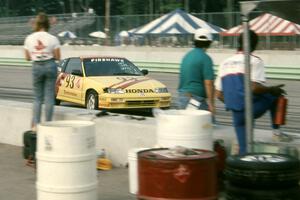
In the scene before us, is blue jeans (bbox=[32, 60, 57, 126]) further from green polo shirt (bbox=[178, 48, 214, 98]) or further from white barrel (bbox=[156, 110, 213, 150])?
white barrel (bbox=[156, 110, 213, 150])

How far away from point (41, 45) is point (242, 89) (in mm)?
3639

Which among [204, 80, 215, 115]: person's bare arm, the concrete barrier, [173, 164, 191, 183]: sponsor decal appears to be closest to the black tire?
[173, 164, 191, 183]: sponsor decal

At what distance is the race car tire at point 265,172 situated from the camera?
4.84 meters

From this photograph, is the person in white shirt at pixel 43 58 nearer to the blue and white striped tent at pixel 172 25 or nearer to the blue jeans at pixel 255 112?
the blue jeans at pixel 255 112

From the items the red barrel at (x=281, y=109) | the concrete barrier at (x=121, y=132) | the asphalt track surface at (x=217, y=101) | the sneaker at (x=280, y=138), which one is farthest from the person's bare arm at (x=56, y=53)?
the asphalt track surface at (x=217, y=101)

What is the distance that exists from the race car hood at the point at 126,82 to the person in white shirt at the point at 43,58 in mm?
6086

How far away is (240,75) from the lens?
6.61 metres

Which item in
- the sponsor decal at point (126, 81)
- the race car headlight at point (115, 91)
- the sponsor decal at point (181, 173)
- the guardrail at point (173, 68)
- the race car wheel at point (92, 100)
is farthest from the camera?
the guardrail at point (173, 68)

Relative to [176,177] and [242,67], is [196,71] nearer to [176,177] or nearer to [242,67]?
[242,67]

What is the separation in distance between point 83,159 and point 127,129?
302 cm

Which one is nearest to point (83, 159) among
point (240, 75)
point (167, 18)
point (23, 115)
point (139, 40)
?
point (240, 75)

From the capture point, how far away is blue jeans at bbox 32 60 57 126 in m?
9.28

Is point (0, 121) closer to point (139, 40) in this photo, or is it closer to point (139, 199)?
point (139, 199)

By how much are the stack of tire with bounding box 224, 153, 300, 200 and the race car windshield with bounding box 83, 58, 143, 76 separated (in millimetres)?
11691
